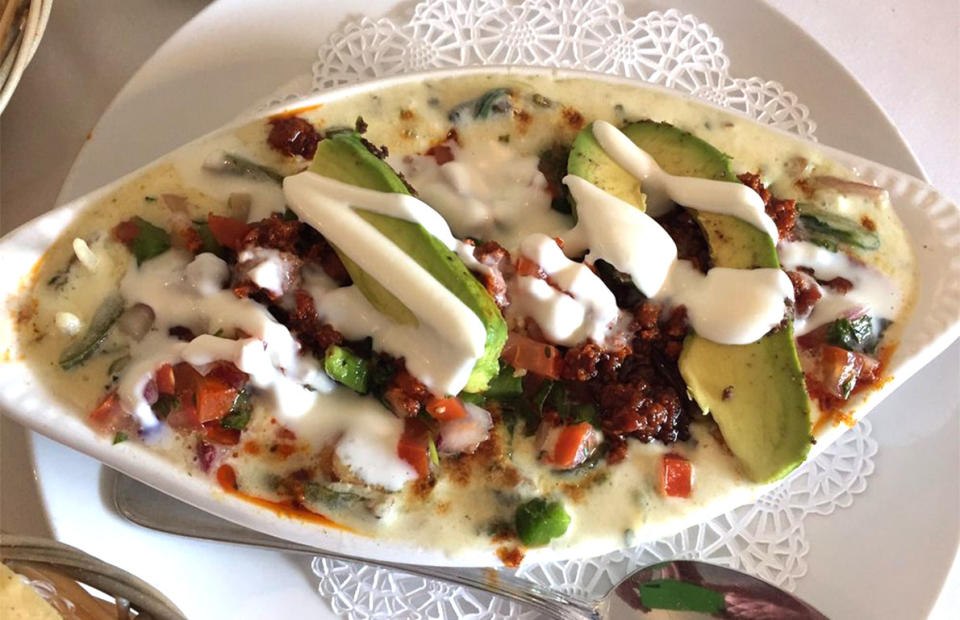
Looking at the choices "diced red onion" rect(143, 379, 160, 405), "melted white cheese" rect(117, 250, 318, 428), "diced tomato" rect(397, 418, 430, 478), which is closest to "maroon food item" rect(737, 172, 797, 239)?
"diced tomato" rect(397, 418, 430, 478)

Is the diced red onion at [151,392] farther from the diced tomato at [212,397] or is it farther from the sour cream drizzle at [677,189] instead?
the sour cream drizzle at [677,189]

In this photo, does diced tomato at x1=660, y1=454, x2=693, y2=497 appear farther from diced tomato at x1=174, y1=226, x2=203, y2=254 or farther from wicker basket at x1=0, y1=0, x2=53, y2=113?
wicker basket at x1=0, y1=0, x2=53, y2=113

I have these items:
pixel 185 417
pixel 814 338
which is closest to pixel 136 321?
pixel 185 417

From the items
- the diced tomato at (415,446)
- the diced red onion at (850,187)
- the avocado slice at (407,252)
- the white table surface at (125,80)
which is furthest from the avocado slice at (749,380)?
the white table surface at (125,80)

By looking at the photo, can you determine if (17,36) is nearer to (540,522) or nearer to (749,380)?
(540,522)

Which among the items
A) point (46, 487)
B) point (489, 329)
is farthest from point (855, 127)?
point (46, 487)

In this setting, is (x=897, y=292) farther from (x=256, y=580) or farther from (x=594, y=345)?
(x=256, y=580)

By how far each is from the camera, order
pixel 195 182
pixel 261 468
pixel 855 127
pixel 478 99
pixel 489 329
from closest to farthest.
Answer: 1. pixel 489 329
2. pixel 261 468
3. pixel 195 182
4. pixel 478 99
5. pixel 855 127

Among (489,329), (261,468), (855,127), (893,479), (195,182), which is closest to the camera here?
(489,329)
